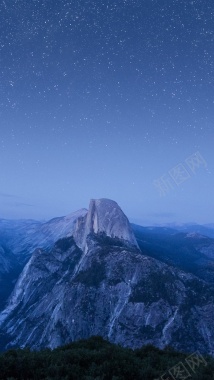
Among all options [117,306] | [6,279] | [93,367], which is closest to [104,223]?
[117,306]

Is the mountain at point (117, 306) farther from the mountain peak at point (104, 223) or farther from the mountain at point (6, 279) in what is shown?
the mountain at point (6, 279)

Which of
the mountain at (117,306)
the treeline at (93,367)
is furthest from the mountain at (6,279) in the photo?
the treeline at (93,367)

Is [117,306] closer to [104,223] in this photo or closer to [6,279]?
[104,223]

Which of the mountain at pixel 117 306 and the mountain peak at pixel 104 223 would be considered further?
the mountain peak at pixel 104 223

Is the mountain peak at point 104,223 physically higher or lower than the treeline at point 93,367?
higher

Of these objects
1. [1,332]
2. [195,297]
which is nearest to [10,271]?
[1,332]

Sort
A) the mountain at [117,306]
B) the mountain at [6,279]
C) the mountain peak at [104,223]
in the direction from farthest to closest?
1. the mountain at [6,279]
2. the mountain peak at [104,223]
3. the mountain at [117,306]

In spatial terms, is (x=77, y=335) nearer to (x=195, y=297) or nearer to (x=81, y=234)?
(x=195, y=297)
